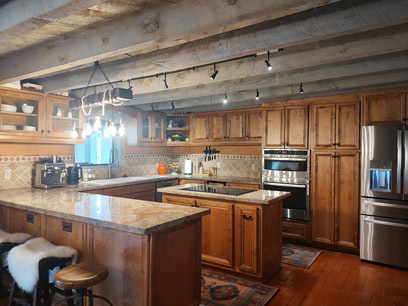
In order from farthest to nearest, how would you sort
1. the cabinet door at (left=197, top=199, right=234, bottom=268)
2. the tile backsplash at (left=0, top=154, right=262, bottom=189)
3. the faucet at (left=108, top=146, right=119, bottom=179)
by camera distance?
the faucet at (left=108, top=146, right=119, bottom=179), the tile backsplash at (left=0, top=154, right=262, bottom=189), the cabinet door at (left=197, top=199, right=234, bottom=268)

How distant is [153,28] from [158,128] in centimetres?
414

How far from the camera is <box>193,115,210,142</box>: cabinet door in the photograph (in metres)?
5.93

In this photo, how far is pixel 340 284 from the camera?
128 inches

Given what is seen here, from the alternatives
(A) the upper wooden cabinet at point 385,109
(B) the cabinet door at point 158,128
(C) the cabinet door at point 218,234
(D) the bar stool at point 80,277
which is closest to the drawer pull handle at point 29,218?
(D) the bar stool at point 80,277

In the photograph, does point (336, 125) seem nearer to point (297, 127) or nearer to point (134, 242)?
point (297, 127)

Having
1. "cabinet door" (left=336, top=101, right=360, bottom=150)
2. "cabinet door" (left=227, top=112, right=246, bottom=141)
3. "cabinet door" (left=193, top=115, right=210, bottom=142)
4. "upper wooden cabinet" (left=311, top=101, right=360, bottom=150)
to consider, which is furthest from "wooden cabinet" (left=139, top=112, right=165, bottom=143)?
"cabinet door" (left=336, top=101, right=360, bottom=150)

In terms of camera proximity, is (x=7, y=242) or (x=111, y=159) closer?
(x=7, y=242)

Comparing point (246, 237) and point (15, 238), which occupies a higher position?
point (15, 238)

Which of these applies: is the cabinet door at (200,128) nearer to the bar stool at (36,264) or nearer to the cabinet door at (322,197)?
the cabinet door at (322,197)

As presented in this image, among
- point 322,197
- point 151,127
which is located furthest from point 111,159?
point 322,197

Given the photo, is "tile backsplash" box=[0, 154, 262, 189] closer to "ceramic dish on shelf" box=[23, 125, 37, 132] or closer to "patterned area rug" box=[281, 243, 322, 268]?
"ceramic dish on shelf" box=[23, 125, 37, 132]

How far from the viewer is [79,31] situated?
2471 millimetres

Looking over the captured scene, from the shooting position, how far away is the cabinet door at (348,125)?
4.17 metres

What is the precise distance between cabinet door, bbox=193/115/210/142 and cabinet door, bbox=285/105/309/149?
5.73ft
